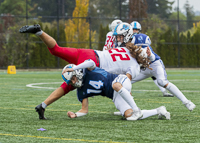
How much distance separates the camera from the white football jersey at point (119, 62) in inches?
220

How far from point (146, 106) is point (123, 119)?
5.40ft

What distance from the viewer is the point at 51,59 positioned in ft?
87.2

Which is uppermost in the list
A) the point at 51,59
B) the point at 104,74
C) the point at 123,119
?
the point at 104,74

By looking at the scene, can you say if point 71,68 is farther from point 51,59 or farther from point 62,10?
point 62,10

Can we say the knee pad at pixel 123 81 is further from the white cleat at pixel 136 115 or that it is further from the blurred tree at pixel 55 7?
the blurred tree at pixel 55 7

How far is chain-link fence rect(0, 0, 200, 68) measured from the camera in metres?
26.2

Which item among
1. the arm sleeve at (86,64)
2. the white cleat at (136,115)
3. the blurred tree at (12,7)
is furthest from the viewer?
the blurred tree at (12,7)

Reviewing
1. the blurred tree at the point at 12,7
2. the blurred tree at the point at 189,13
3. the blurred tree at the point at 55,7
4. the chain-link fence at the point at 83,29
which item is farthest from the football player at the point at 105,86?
the blurred tree at the point at 12,7

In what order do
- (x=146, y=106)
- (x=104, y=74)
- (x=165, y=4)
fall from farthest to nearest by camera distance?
(x=165, y=4) → (x=146, y=106) → (x=104, y=74)

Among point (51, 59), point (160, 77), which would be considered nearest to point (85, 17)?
point (51, 59)

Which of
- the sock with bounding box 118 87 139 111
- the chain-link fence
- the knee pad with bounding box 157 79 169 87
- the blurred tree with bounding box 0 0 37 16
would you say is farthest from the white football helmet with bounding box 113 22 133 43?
the blurred tree with bounding box 0 0 37 16

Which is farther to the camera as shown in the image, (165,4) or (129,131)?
(165,4)

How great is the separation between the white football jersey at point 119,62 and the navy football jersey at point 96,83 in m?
0.20

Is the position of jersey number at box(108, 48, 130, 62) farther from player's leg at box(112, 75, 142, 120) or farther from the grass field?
the grass field
